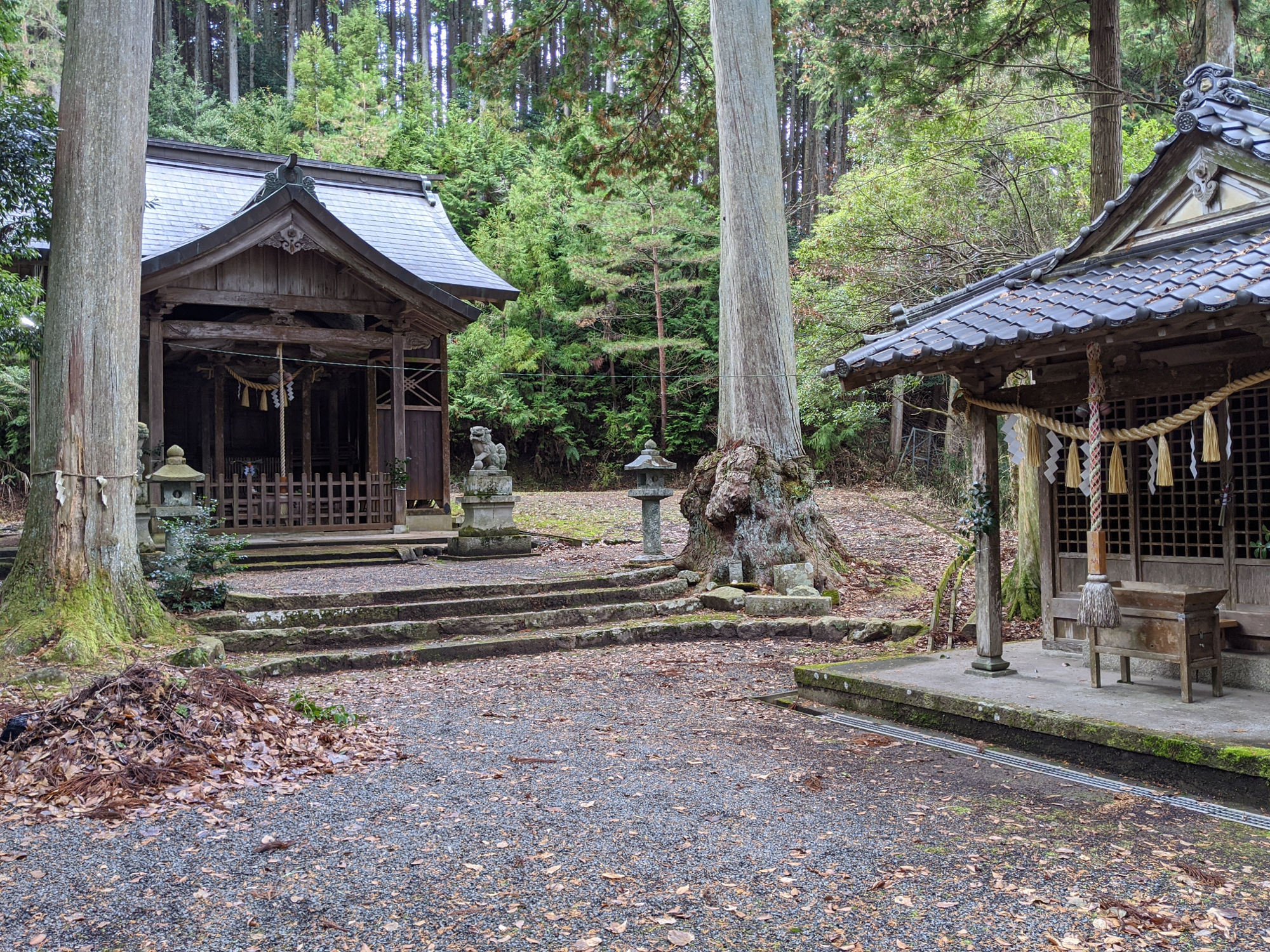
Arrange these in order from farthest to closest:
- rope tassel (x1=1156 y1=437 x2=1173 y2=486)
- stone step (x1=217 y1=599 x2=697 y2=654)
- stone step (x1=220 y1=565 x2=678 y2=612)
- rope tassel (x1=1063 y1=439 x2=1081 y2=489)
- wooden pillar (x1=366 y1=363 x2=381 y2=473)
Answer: wooden pillar (x1=366 y1=363 x2=381 y2=473) → stone step (x1=220 y1=565 x2=678 y2=612) → stone step (x1=217 y1=599 x2=697 y2=654) → rope tassel (x1=1063 y1=439 x2=1081 y2=489) → rope tassel (x1=1156 y1=437 x2=1173 y2=486)

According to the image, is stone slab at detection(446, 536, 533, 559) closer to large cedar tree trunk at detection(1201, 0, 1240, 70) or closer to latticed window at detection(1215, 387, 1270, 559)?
latticed window at detection(1215, 387, 1270, 559)

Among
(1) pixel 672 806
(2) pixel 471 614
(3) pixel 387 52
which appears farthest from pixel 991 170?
(3) pixel 387 52

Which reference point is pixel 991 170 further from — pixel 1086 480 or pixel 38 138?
pixel 38 138

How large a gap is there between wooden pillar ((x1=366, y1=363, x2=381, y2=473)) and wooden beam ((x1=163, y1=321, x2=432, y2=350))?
0.91 meters

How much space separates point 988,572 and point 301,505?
34.1 ft

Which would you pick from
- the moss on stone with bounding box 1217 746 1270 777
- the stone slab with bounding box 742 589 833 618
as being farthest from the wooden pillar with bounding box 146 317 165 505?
the moss on stone with bounding box 1217 746 1270 777

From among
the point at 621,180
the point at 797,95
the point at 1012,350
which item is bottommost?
the point at 1012,350

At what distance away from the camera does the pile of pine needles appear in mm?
4762

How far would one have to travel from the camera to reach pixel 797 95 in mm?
31609

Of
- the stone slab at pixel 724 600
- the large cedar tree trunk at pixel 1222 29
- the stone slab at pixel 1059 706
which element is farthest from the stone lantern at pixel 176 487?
the large cedar tree trunk at pixel 1222 29

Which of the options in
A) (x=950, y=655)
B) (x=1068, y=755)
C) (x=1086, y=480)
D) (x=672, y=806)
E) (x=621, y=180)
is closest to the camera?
(x=672, y=806)

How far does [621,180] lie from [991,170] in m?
12.3

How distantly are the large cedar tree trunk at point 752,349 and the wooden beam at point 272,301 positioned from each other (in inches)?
236

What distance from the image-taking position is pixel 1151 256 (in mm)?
6055
